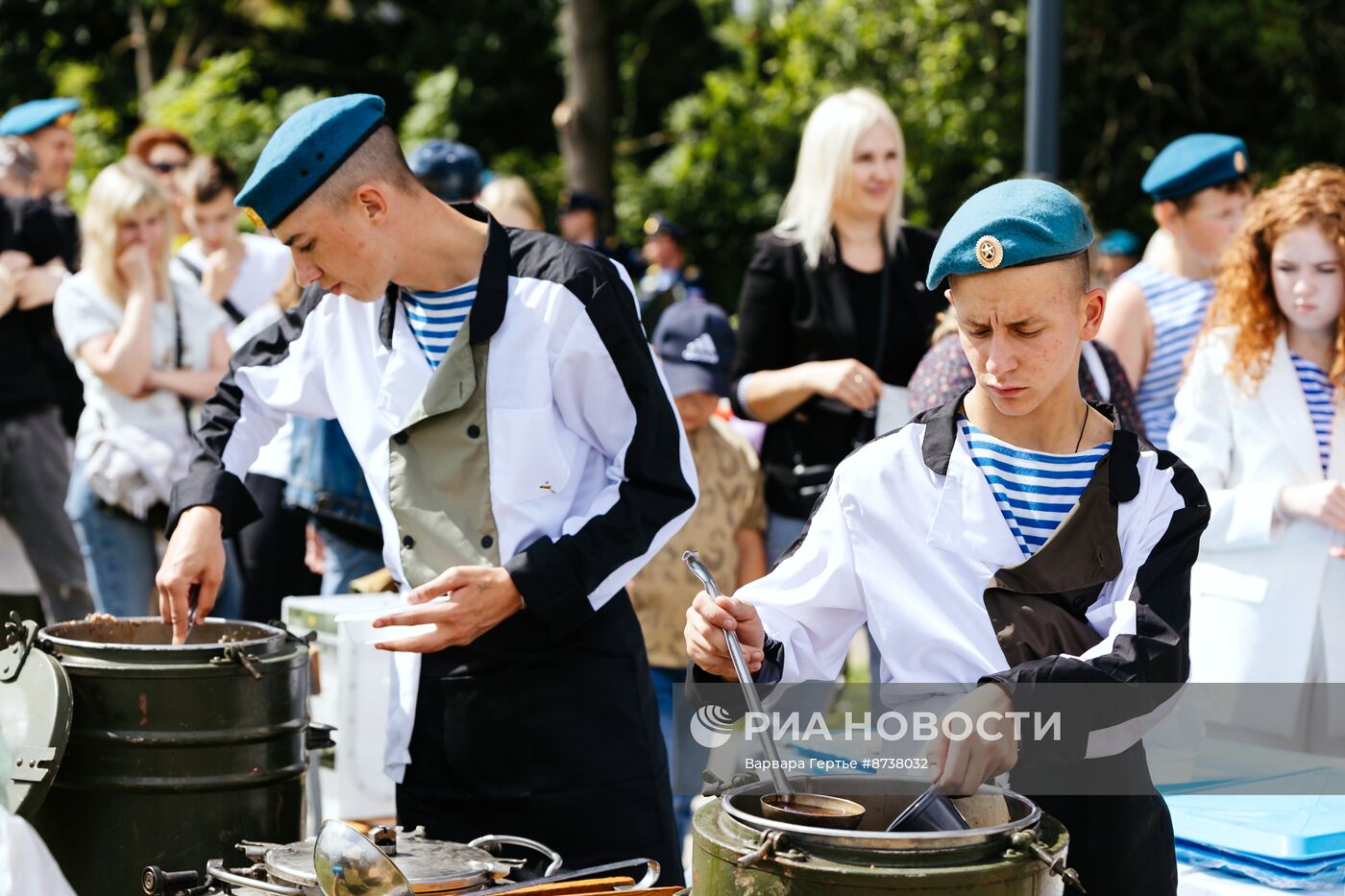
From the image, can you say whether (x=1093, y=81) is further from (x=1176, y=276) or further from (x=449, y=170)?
(x=449, y=170)

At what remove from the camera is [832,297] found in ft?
14.9

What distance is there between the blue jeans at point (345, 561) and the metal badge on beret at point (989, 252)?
3007 mm

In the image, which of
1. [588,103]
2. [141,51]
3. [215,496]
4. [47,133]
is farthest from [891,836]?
[141,51]

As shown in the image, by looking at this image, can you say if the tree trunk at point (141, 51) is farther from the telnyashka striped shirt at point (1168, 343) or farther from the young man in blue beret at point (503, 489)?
the young man in blue beret at point (503, 489)

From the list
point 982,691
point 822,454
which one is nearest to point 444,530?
point 982,691

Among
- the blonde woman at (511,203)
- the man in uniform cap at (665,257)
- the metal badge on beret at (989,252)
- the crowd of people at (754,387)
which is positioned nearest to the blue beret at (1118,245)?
the man in uniform cap at (665,257)

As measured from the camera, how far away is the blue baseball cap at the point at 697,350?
4.60 metres

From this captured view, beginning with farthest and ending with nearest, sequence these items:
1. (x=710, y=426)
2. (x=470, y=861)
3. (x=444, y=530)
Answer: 1. (x=710, y=426)
2. (x=444, y=530)
3. (x=470, y=861)

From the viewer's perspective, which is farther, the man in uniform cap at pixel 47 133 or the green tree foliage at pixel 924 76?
the green tree foliage at pixel 924 76

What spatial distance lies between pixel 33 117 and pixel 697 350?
10.5 feet

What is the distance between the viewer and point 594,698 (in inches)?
116

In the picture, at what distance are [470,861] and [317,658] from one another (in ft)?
6.75

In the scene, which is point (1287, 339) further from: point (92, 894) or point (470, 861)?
point (92, 894)

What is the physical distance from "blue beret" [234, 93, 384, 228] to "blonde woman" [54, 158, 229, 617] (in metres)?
2.61
